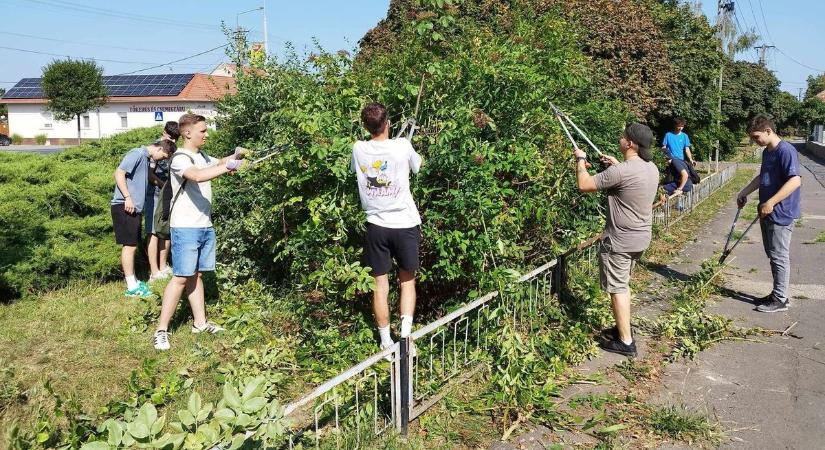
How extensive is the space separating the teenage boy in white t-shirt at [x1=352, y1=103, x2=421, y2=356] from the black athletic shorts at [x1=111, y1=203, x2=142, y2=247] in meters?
3.22

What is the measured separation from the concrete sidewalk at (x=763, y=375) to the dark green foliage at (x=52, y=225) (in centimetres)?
559

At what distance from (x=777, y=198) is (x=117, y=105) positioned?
56.0 metres

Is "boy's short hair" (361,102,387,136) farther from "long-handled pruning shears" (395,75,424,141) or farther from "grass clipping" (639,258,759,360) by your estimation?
"grass clipping" (639,258,759,360)

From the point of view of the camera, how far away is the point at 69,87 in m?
45.3

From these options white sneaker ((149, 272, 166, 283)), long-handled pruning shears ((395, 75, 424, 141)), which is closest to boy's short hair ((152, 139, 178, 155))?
white sneaker ((149, 272, 166, 283))

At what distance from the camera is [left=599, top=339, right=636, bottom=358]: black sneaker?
459cm

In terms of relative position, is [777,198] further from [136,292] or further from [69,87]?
[69,87]

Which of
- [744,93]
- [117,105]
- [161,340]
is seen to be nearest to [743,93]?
[744,93]

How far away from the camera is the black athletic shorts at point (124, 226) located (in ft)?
20.0

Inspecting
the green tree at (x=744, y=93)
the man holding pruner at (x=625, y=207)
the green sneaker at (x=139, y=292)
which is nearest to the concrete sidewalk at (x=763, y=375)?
the man holding pruner at (x=625, y=207)

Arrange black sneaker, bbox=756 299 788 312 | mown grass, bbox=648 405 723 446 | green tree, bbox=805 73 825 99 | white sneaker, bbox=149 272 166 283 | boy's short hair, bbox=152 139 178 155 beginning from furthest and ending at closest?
green tree, bbox=805 73 825 99
white sneaker, bbox=149 272 166 283
boy's short hair, bbox=152 139 178 155
black sneaker, bbox=756 299 788 312
mown grass, bbox=648 405 723 446

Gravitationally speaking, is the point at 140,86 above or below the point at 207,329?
above

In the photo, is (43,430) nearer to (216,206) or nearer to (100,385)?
(100,385)

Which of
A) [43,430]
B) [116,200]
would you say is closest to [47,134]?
[116,200]
